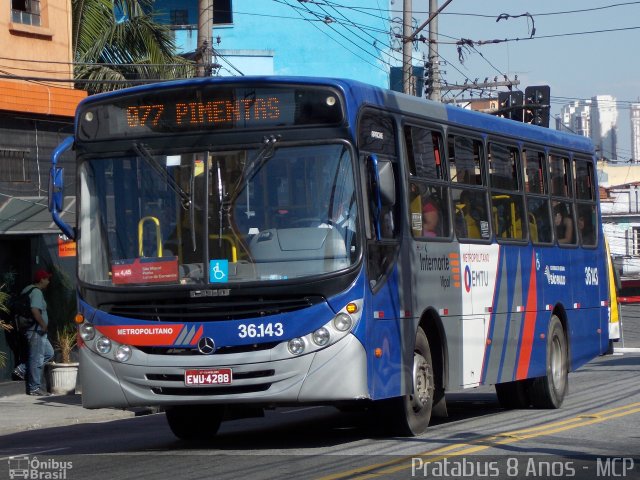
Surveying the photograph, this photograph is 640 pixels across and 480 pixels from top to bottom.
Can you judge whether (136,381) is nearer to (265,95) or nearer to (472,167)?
(265,95)

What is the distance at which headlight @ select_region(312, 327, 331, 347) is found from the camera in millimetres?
10688

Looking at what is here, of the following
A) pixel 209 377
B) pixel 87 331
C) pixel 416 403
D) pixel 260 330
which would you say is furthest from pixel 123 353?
pixel 416 403

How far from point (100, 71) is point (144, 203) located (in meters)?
17.0

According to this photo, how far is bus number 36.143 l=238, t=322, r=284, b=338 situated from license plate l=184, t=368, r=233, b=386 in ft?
1.11

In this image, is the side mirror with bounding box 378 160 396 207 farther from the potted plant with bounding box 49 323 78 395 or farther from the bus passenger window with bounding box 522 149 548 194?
the potted plant with bounding box 49 323 78 395

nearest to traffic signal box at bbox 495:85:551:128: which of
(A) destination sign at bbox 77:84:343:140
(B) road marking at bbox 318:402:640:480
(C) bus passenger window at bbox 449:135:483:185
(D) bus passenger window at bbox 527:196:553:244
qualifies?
(D) bus passenger window at bbox 527:196:553:244

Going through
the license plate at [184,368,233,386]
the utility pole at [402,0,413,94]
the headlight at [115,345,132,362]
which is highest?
the utility pole at [402,0,413,94]

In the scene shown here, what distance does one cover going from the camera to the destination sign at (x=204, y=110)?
36.2 feet

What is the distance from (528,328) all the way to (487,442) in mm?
3623

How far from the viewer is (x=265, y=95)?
439 inches

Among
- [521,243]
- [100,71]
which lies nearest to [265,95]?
[521,243]

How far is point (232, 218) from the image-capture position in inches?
429

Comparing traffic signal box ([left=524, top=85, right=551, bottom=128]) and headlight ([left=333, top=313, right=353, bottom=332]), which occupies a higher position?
traffic signal box ([left=524, top=85, right=551, bottom=128])

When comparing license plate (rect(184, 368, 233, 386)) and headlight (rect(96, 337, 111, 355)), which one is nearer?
license plate (rect(184, 368, 233, 386))
